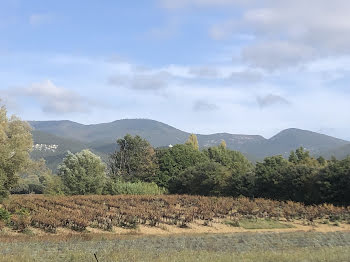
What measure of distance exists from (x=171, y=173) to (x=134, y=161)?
812 centimetres

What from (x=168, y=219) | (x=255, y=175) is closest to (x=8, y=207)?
(x=168, y=219)

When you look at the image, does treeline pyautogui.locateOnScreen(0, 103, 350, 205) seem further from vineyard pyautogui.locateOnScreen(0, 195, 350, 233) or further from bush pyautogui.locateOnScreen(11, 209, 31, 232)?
bush pyautogui.locateOnScreen(11, 209, 31, 232)

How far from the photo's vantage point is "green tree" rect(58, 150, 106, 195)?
177 feet

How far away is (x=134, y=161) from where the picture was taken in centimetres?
7512

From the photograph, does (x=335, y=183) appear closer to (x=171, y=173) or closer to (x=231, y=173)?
(x=231, y=173)

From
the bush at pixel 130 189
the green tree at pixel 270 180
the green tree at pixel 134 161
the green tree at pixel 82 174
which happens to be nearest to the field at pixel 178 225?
the green tree at pixel 270 180

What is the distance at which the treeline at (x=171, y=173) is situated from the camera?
3712 centimetres

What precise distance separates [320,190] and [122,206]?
20.1 m

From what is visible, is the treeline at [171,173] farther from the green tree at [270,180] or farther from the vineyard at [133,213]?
the vineyard at [133,213]

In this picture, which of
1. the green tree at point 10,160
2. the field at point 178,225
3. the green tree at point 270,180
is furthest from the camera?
the green tree at point 270,180

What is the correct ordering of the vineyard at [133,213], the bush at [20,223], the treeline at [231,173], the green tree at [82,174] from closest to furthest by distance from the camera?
the bush at [20,223] → the vineyard at [133,213] → the treeline at [231,173] → the green tree at [82,174]

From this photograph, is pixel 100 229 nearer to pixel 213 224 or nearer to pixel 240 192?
pixel 213 224

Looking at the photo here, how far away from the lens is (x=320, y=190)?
3881cm

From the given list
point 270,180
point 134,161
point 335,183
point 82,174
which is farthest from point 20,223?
point 134,161
